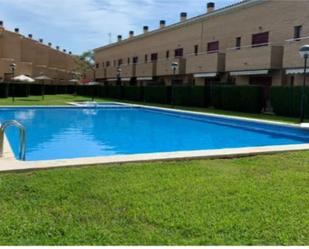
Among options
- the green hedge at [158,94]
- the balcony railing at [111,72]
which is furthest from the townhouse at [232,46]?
the balcony railing at [111,72]

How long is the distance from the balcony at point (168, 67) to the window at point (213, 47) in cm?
278

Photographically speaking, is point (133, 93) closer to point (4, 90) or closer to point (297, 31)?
point (4, 90)

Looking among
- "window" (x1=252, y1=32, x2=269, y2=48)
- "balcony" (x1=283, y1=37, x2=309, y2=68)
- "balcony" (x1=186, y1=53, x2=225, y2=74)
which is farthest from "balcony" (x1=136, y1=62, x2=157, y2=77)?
"balcony" (x1=283, y1=37, x2=309, y2=68)

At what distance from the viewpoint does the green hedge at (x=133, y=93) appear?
39.8 meters

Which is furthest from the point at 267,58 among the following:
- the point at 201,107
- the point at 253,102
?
the point at 201,107

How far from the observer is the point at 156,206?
5359 mm

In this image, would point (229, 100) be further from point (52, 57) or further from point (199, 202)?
point (52, 57)

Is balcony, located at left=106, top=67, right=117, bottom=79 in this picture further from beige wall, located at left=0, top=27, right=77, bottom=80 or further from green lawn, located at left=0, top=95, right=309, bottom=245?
green lawn, located at left=0, top=95, right=309, bottom=245

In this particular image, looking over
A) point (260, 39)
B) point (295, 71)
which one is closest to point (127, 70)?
point (260, 39)

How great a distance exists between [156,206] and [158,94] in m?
30.9

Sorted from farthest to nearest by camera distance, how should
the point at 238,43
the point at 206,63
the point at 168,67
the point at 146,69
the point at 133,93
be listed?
the point at 146,69 < the point at 133,93 < the point at 168,67 < the point at 206,63 < the point at 238,43

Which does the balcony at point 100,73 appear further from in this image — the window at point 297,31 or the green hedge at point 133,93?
the window at point 297,31

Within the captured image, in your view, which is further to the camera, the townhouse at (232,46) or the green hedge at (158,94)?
the green hedge at (158,94)

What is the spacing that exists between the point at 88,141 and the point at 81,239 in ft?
35.7
